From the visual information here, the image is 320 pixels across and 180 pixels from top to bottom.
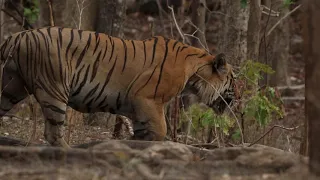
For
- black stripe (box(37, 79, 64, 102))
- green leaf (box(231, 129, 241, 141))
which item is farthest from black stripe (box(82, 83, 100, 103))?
green leaf (box(231, 129, 241, 141))

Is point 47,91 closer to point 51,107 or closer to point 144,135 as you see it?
point 51,107

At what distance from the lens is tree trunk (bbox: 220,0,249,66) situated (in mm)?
12633

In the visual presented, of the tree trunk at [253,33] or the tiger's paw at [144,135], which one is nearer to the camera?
the tiger's paw at [144,135]

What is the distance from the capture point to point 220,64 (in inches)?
362

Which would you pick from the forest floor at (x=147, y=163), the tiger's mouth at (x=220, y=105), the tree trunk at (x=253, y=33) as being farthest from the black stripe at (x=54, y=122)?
the tree trunk at (x=253, y=33)

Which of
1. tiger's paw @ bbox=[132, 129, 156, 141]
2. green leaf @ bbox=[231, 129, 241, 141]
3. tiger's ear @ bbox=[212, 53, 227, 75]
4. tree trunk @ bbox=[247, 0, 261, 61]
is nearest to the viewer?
tiger's paw @ bbox=[132, 129, 156, 141]

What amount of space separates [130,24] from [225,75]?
17215 millimetres

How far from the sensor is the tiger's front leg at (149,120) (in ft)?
27.7

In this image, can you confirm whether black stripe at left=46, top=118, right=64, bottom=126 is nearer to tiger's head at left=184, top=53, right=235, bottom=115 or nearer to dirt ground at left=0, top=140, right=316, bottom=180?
tiger's head at left=184, top=53, right=235, bottom=115

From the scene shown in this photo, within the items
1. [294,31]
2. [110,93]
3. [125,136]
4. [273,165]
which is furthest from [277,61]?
[273,165]

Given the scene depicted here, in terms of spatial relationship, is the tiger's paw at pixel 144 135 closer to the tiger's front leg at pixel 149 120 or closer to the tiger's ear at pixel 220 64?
the tiger's front leg at pixel 149 120

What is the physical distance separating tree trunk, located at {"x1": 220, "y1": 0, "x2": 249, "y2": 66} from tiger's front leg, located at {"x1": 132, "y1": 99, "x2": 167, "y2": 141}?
14.0 feet

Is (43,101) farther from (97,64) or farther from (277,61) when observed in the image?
(277,61)

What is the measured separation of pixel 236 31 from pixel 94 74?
4.78m
